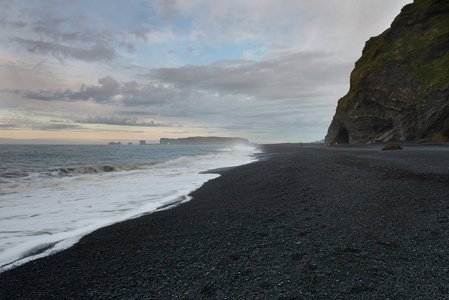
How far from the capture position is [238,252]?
2.71m

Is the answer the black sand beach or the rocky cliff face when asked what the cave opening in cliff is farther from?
the black sand beach

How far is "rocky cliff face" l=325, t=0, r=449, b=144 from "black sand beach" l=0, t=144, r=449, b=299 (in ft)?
83.6

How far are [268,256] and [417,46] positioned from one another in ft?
122

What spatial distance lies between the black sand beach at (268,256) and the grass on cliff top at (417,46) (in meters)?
28.5

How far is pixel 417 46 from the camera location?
90.6 feet

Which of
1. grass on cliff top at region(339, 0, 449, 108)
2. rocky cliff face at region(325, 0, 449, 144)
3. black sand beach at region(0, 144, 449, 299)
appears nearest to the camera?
black sand beach at region(0, 144, 449, 299)

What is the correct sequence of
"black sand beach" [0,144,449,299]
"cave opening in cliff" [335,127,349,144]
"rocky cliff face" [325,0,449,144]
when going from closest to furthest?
"black sand beach" [0,144,449,299] → "rocky cliff face" [325,0,449,144] → "cave opening in cliff" [335,127,349,144]

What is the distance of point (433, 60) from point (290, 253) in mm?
34999

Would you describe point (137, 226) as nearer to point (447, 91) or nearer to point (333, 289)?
point (333, 289)

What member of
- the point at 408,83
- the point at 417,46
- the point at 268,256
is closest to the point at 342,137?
the point at 408,83

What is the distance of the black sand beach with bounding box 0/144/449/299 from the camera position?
6.59 feet

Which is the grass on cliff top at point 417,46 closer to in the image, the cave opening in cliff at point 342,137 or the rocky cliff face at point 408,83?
the rocky cliff face at point 408,83

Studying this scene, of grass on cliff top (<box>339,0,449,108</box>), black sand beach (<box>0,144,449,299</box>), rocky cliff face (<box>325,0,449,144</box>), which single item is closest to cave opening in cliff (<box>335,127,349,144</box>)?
rocky cliff face (<box>325,0,449,144</box>)

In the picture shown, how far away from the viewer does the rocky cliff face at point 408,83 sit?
23.3m
